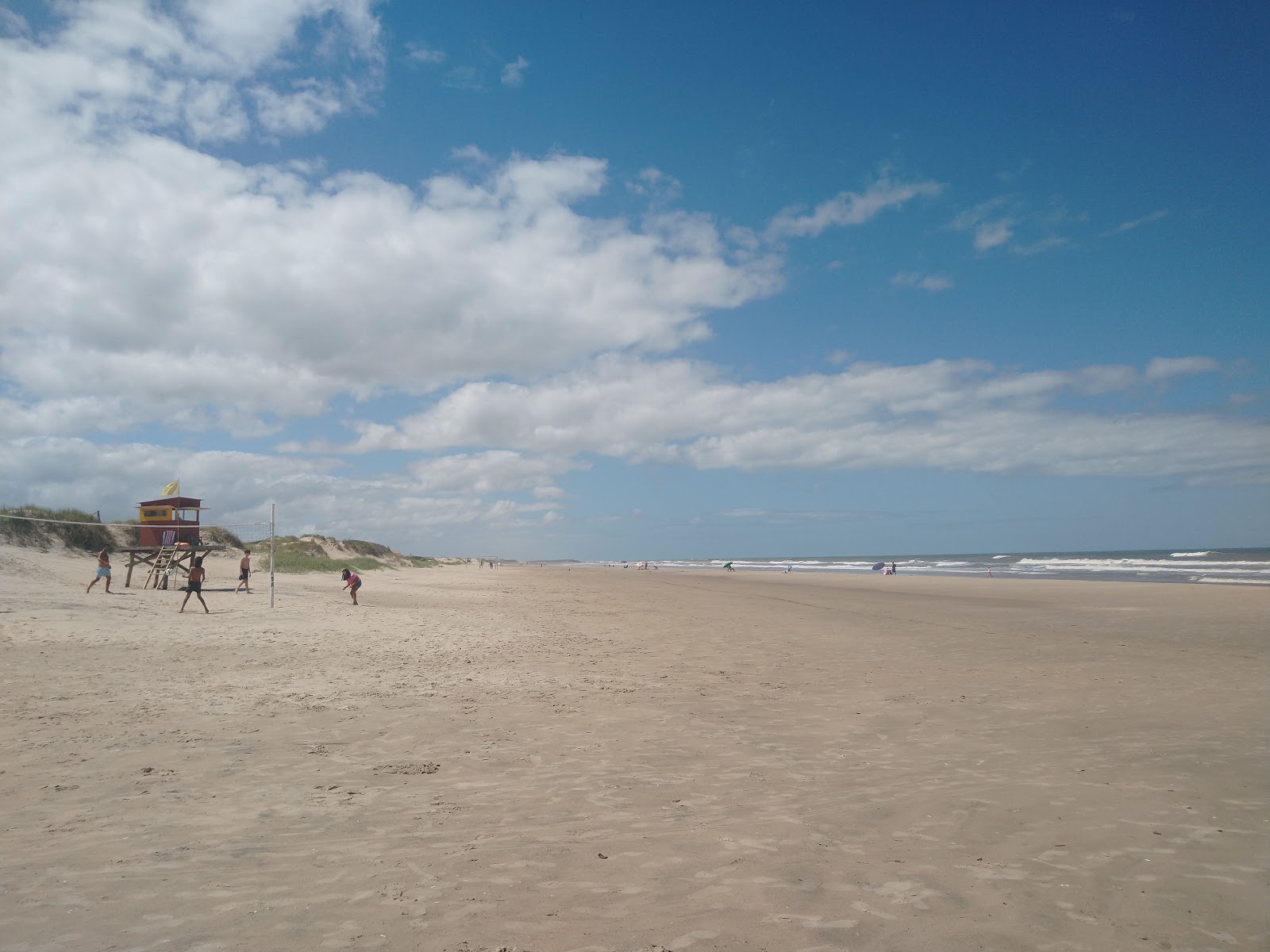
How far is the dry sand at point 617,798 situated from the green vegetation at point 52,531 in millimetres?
20505

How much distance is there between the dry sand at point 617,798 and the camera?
425 cm

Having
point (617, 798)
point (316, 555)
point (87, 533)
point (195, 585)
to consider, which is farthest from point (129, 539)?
point (617, 798)

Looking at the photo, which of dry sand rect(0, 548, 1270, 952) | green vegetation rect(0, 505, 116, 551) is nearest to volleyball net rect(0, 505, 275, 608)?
green vegetation rect(0, 505, 116, 551)

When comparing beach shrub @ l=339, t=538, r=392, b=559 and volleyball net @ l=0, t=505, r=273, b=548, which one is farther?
beach shrub @ l=339, t=538, r=392, b=559

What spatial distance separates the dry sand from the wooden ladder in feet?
42.2

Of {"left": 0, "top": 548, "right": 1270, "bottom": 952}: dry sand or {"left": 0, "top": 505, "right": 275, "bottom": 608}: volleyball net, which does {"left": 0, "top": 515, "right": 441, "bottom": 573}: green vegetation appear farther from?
{"left": 0, "top": 548, "right": 1270, "bottom": 952}: dry sand

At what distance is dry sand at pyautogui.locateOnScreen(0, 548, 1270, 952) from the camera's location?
167 inches

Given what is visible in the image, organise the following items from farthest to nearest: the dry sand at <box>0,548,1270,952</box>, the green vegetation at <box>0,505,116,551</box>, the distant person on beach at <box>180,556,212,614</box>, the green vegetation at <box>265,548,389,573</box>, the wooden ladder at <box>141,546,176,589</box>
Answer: the green vegetation at <box>265,548,389,573</box>, the green vegetation at <box>0,505,116,551</box>, the wooden ladder at <box>141,546,176,589</box>, the distant person on beach at <box>180,556,212,614</box>, the dry sand at <box>0,548,1270,952</box>

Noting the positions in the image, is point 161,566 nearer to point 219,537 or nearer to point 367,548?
point 219,537

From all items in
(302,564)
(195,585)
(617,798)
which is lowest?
(617,798)

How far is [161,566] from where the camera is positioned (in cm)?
2680

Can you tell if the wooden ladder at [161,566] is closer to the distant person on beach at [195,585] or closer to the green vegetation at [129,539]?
the green vegetation at [129,539]

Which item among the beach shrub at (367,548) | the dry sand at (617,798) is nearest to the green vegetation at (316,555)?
the beach shrub at (367,548)

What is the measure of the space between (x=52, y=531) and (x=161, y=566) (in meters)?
9.91
